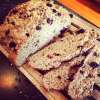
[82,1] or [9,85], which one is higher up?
[82,1]

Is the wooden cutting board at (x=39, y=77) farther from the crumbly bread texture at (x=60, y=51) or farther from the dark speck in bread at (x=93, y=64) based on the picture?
the dark speck in bread at (x=93, y=64)

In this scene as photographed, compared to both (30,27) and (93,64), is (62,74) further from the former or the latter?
(30,27)

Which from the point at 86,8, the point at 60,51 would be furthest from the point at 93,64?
the point at 86,8

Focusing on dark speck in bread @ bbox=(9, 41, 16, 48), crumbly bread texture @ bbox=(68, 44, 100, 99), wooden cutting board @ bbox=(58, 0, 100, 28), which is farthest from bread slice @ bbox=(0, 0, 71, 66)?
crumbly bread texture @ bbox=(68, 44, 100, 99)

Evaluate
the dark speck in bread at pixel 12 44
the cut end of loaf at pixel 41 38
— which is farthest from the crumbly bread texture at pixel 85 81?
the dark speck in bread at pixel 12 44

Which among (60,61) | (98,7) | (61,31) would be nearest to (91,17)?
(98,7)

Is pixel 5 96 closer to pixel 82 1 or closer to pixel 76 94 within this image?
pixel 76 94
